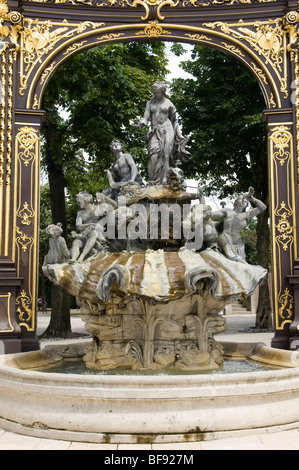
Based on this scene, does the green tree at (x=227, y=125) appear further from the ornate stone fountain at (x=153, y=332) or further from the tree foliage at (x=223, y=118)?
the ornate stone fountain at (x=153, y=332)

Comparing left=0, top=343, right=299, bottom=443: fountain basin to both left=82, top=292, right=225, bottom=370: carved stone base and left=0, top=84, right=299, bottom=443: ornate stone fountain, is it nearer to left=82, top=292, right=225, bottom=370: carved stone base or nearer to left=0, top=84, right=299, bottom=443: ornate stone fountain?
left=0, top=84, right=299, bottom=443: ornate stone fountain

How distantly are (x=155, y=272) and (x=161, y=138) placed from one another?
272 centimetres

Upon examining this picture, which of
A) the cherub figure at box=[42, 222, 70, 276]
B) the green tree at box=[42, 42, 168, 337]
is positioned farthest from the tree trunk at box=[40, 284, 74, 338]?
the cherub figure at box=[42, 222, 70, 276]

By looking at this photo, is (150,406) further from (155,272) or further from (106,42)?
(106,42)

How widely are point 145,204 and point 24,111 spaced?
3.16m

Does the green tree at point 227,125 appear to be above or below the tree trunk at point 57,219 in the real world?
above

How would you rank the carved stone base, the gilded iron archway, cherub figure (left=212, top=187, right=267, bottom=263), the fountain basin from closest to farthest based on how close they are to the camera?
the fountain basin < the carved stone base < cherub figure (left=212, top=187, right=267, bottom=263) < the gilded iron archway

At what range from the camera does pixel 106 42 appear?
930 cm

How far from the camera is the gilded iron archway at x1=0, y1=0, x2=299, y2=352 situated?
27.3 ft

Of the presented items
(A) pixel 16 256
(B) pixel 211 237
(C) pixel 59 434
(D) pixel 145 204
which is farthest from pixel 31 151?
(C) pixel 59 434

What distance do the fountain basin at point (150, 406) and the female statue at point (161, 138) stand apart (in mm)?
3643

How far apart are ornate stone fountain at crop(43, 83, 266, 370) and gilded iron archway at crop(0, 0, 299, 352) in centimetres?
144

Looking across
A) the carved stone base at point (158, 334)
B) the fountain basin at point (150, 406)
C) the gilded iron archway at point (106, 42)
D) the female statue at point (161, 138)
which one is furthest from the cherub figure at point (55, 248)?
the fountain basin at point (150, 406)

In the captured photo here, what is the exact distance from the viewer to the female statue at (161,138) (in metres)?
7.67
